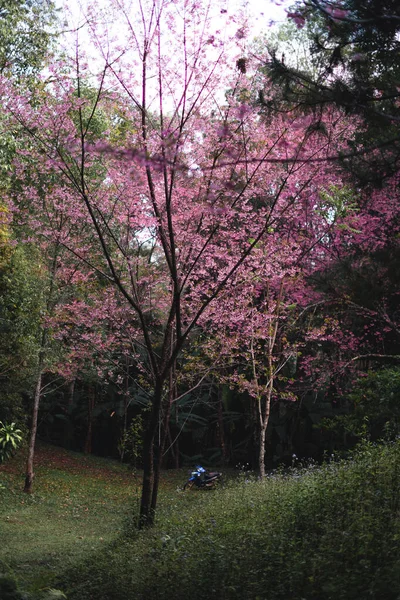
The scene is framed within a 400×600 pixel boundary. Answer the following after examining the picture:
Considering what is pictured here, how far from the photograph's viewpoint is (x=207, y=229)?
32.9 feet

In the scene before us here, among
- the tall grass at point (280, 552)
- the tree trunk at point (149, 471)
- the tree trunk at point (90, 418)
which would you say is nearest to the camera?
the tall grass at point (280, 552)

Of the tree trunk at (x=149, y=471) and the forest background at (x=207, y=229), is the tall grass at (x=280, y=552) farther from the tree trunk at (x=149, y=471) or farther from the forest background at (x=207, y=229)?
the forest background at (x=207, y=229)

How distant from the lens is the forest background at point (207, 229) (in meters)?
5.17

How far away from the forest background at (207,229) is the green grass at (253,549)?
52.0 inches

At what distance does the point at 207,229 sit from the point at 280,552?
613 cm

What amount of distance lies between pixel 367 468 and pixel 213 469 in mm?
10736

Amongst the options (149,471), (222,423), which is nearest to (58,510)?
(149,471)

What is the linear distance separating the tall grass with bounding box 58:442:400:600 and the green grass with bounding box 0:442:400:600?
1 centimetres

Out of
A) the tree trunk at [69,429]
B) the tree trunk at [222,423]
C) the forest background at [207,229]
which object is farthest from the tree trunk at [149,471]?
the tree trunk at [69,429]

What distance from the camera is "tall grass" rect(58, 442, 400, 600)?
416 cm

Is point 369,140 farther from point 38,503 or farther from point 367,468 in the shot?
Result: point 38,503

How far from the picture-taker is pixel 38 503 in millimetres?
12773

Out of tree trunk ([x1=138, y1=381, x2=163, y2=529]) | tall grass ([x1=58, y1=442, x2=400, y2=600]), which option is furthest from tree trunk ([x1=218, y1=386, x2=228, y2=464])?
tall grass ([x1=58, y1=442, x2=400, y2=600])

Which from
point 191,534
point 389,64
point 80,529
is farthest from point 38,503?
point 389,64
